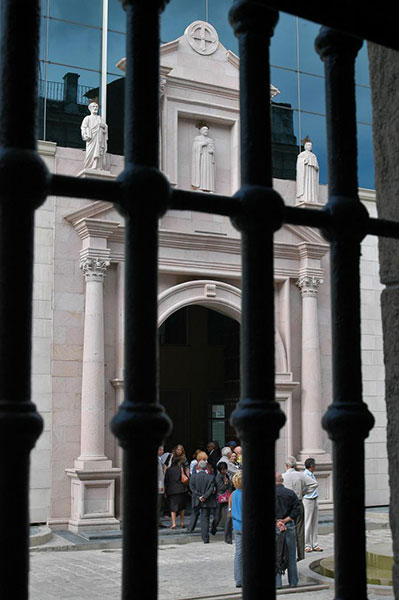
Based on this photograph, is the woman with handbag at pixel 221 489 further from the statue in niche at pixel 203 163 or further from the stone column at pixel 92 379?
the statue in niche at pixel 203 163

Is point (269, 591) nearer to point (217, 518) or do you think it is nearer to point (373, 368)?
point (217, 518)

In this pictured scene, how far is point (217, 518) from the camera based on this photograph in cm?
1497

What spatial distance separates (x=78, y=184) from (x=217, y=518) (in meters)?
14.2

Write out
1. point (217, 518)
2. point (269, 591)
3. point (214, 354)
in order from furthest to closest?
point (214, 354), point (217, 518), point (269, 591)

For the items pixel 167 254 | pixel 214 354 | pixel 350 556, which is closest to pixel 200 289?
pixel 167 254

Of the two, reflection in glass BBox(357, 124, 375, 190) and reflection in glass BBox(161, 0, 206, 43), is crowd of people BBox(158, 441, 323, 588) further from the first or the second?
reflection in glass BBox(161, 0, 206, 43)

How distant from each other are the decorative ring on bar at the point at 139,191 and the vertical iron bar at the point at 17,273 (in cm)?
16

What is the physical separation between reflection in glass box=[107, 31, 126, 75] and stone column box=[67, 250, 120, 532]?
433 cm

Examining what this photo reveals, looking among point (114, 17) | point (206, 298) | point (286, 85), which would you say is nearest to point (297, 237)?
point (206, 298)

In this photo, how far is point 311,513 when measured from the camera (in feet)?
43.4

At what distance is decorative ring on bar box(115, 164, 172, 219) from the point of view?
4.74 feet

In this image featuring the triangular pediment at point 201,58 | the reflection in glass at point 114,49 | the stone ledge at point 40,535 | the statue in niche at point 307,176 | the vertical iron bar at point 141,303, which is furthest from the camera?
the statue in niche at point 307,176

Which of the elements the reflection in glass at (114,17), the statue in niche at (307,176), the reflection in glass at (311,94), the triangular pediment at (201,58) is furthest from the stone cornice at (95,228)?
the reflection in glass at (311,94)

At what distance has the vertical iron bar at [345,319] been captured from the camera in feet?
5.20
